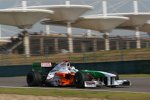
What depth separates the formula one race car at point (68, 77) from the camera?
1920cm

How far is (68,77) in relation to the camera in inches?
804

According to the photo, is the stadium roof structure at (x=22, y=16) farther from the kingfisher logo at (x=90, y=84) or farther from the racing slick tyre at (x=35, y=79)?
the kingfisher logo at (x=90, y=84)

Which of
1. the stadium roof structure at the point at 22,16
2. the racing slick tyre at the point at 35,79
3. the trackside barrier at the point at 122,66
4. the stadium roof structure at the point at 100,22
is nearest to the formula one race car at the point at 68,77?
the racing slick tyre at the point at 35,79

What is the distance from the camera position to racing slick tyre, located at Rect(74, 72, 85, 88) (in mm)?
19125

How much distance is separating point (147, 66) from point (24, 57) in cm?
1435

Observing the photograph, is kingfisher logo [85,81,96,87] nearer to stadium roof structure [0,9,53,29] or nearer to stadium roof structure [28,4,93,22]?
stadium roof structure [0,9,53,29]

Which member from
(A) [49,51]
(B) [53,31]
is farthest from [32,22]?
(A) [49,51]

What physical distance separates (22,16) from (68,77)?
7461 cm

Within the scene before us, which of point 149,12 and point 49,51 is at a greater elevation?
point 149,12

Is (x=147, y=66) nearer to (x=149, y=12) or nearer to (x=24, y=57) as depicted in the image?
(x=24, y=57)

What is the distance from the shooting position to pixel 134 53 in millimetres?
35406

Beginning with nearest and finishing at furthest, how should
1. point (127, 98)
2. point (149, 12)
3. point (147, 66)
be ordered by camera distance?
point (127, 98) < point (147, 66) < point (149, 12)

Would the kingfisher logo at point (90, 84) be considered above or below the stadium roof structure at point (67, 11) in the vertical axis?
below

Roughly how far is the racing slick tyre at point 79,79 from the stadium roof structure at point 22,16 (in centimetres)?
7257
